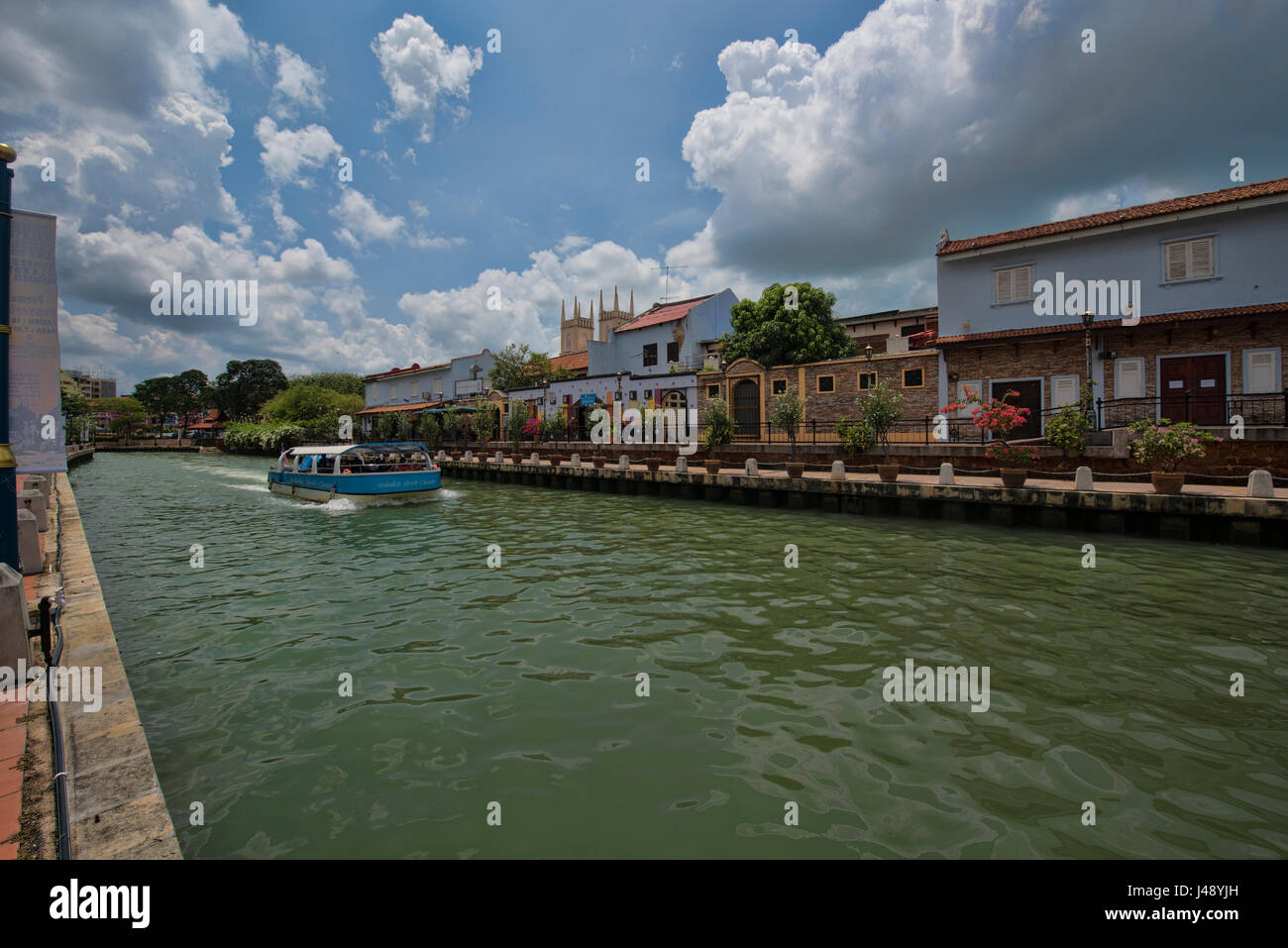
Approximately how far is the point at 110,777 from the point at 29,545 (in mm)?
6110

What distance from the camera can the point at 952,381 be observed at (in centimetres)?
2355

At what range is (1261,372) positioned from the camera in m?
18.1

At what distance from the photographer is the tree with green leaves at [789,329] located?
106 feet

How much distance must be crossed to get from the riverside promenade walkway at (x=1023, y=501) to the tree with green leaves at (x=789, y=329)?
45.6 ft

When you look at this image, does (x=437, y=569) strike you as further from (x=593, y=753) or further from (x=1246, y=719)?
(x=1246, y=719)

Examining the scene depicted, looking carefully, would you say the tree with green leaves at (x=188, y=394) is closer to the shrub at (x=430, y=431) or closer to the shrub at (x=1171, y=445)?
the shrub at (x=430, y=431)

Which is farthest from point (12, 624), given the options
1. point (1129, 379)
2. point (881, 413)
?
point (1129, 379)

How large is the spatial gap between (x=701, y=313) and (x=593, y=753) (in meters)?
37.6

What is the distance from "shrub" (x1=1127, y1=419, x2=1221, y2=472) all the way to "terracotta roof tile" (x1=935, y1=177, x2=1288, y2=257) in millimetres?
10233

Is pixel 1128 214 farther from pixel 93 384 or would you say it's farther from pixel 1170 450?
pixel 93 384

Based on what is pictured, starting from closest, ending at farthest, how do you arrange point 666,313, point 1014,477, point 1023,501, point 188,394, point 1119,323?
point 1023,501, point 1014,477, point 1119,323, point 666,313, point 188,394

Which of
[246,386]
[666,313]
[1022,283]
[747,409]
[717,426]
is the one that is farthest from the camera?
[246,386]

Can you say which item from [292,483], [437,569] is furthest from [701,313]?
[437,569]

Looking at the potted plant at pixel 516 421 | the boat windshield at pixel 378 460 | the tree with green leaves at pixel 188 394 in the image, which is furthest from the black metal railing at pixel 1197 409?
the tree with green leaves at pixel 188 394
